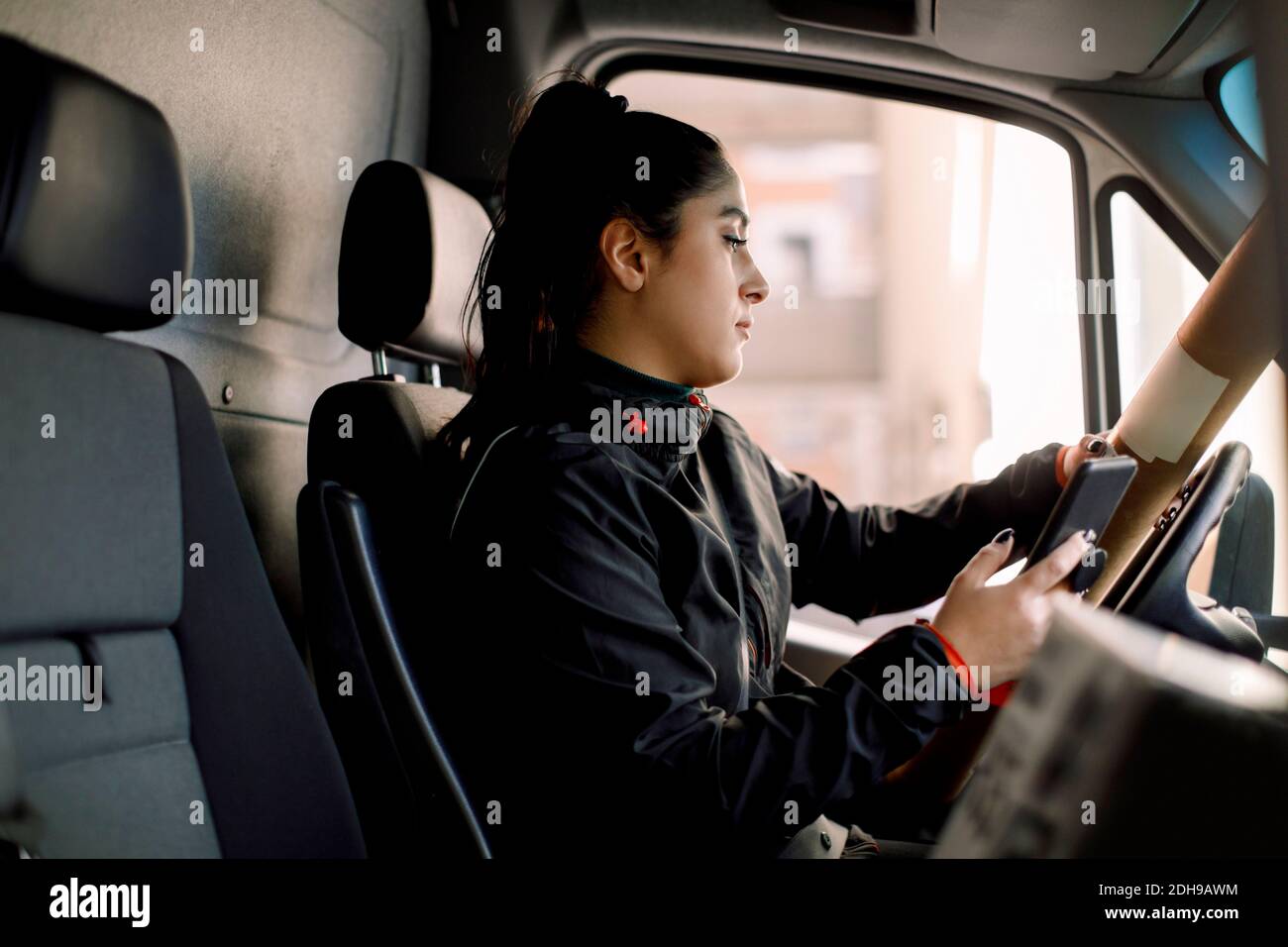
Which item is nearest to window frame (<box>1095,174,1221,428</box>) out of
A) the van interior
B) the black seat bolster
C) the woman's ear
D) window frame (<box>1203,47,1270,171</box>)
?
the van interior

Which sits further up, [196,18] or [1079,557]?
[196,18]

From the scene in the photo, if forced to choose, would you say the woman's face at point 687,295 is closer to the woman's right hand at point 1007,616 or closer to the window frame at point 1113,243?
the woman's right hand at point 1007,616

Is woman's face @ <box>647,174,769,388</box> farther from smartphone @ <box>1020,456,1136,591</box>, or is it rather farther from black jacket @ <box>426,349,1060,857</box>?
smartphone @ <box>1020,456,1136,591</box>

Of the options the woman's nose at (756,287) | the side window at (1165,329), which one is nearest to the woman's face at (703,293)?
the woman's nose at (756,287)

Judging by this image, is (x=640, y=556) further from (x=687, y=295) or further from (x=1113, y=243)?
(x=1113, y=243)

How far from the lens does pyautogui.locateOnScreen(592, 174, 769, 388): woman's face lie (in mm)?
975

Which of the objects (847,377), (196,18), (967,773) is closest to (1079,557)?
(967,773)

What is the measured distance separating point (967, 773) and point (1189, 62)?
3.02ft

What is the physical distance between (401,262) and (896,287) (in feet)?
19.6

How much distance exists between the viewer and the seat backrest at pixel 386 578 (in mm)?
913

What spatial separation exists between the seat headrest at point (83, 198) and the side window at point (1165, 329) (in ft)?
2.93

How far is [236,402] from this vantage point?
1136 mm

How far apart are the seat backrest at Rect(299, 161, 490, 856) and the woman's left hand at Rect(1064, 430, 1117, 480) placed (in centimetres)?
66
